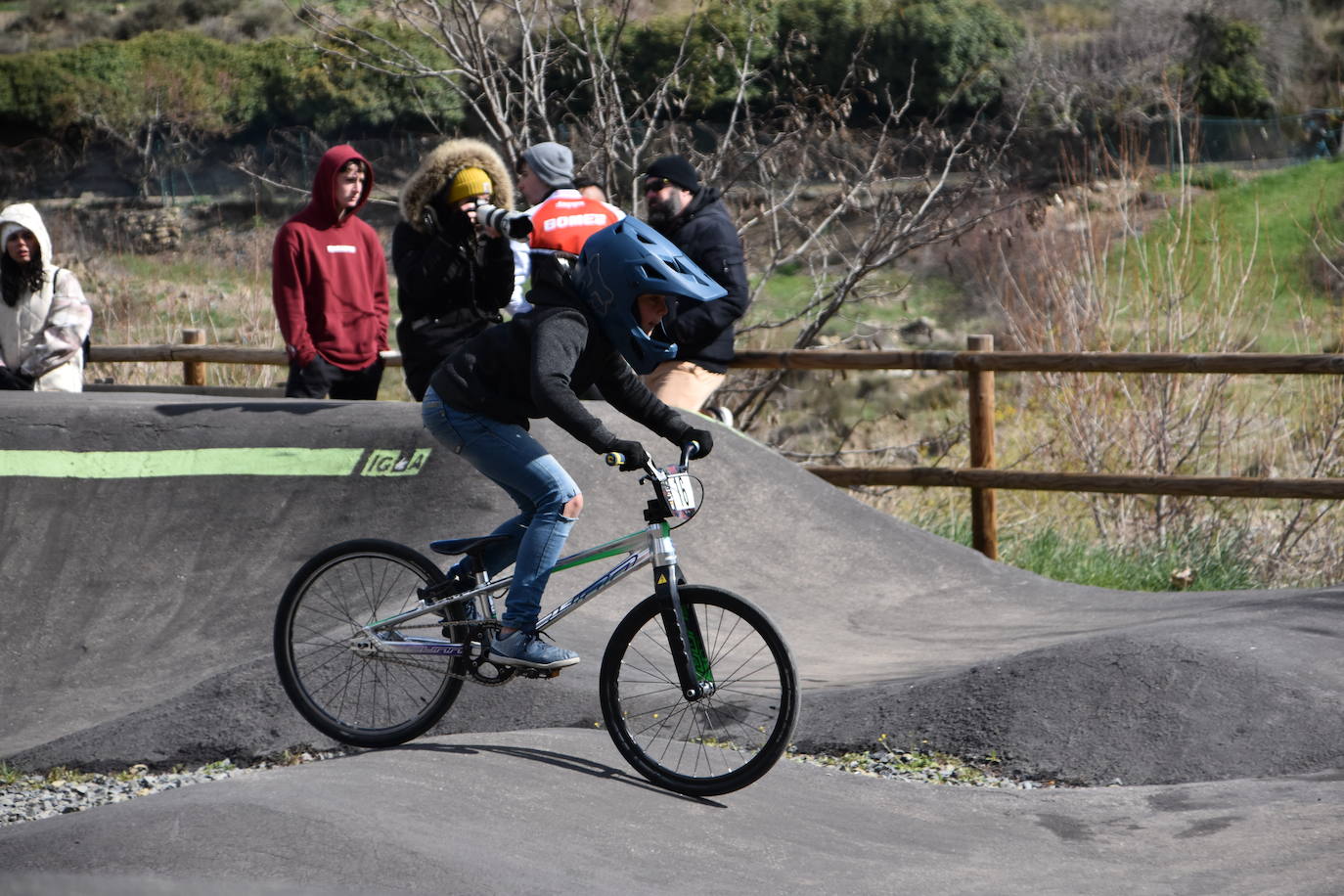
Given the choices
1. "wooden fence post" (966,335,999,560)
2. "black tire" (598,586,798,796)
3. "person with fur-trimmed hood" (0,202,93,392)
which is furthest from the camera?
"wooden fence post" (966,335,999,560)

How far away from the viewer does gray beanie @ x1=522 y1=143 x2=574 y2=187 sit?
6.89 m

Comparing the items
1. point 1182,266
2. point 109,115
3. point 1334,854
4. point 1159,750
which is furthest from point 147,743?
point 109,115

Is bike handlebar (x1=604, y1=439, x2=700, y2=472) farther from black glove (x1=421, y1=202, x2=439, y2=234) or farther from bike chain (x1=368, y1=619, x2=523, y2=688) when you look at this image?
black glove (x1=421, y1=202, x2=439, y2=234)

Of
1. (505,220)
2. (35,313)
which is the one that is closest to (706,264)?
(505,220)

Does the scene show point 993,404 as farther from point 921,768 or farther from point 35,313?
point 35,313

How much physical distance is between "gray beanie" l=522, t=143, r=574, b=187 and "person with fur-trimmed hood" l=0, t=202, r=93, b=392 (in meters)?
3.32

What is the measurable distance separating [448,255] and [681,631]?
9.89 feet

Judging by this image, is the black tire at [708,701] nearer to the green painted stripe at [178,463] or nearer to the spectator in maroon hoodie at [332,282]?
the green painted stripe at [178,463]

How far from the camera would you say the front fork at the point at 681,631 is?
4.52 meters

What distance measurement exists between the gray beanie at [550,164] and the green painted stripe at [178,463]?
1.93m

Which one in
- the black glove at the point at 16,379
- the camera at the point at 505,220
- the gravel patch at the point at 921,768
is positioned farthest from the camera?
the black glove at the point at 16,379

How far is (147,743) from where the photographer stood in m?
5.59

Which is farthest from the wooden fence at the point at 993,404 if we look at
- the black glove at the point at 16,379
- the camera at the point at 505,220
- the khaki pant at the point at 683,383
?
the camera at the point at 505,220

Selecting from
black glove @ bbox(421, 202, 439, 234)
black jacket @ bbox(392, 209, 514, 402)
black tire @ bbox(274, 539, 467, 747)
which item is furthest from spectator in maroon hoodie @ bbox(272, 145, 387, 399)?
black tire @ bbox(274, 539, 467, 747)
